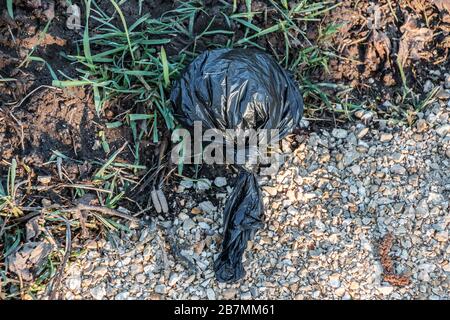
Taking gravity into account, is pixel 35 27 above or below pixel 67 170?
above

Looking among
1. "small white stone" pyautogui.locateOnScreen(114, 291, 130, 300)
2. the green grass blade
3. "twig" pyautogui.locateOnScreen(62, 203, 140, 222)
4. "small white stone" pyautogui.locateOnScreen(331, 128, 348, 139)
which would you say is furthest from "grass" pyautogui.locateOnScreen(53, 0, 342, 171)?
"small white stone" pyautogui.locateOnScreen(114, 291, 130, 300)

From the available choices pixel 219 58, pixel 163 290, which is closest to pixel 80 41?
pixel 219 58

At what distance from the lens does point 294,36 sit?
3.67 metres

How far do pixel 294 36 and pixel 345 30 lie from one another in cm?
28

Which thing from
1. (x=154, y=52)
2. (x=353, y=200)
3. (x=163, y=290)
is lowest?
(x=163, y=290)

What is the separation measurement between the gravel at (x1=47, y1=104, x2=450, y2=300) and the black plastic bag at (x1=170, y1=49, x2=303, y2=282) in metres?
0.07

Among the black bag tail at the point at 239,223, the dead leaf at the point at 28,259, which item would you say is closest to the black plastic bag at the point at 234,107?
the black bag tail at the point at 239,223

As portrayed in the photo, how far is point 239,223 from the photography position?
3.24m

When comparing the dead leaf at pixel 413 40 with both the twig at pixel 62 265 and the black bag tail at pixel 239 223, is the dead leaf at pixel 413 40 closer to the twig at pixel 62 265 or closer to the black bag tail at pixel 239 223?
the black bag tail at pixel 239 223

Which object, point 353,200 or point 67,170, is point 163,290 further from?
point 353,200

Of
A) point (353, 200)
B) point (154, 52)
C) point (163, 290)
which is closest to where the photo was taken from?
point (163, 290)

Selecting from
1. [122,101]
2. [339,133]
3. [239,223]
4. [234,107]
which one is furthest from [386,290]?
[122,101]

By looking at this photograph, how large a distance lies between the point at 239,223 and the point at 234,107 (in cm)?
52

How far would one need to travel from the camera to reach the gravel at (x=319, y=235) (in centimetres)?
315
